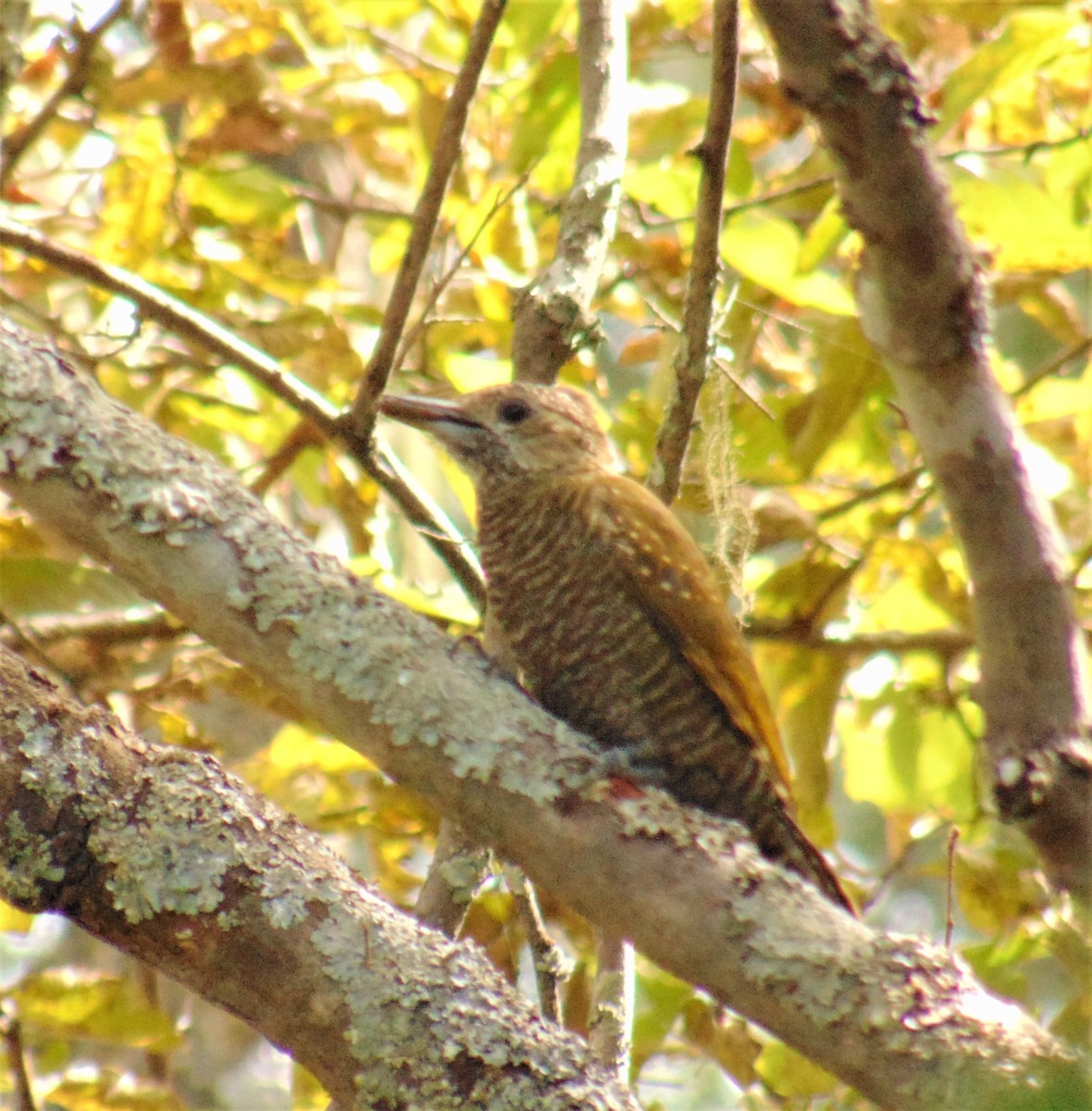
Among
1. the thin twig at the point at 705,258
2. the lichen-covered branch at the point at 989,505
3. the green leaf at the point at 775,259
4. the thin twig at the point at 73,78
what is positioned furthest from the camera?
the thin twig at the point at 73,78

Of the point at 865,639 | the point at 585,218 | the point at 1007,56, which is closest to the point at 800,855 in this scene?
the point at 865,639

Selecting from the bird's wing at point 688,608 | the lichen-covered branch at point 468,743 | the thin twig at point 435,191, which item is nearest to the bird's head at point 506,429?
the bird's wing at point 688,608

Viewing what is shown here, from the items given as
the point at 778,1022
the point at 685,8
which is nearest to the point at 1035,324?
the point at 685,8

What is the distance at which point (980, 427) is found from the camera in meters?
1.50

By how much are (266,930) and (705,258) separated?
116cm

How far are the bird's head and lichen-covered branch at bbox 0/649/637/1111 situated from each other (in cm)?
124

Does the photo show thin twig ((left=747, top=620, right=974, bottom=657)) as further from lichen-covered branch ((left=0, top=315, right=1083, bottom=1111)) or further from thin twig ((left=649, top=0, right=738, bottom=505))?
lichen-covered branch ((left=0, top=315, right=1083, bottom=1111))

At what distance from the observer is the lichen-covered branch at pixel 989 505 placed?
140 centimetres

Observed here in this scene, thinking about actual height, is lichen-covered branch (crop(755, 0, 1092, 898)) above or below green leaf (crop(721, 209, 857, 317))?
below

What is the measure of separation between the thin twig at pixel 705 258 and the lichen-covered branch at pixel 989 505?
56 centimetres

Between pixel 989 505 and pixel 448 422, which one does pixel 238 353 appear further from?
pixel 989 505

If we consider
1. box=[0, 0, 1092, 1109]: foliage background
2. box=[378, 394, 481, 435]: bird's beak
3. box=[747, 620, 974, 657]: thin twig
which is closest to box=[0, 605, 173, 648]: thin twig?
box=[0, 0, 1092, 1109]: foliage background

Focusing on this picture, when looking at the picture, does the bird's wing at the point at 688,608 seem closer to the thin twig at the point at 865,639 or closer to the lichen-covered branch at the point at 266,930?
the thin twig at the point at 865,639

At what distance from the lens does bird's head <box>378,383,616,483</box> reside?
269 cm
